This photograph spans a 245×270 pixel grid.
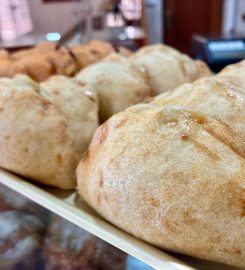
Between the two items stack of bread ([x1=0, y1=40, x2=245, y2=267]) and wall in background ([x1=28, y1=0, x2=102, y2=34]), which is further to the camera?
wall in background ([x1=28, y1=0, x2=102, y2=34])

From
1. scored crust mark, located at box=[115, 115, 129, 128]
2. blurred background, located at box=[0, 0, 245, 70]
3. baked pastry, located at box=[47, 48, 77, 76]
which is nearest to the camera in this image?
scored crust mark, located at box=[115, 115, 129, 128]

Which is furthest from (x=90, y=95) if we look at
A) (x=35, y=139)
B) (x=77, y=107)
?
(x=35, y=139)

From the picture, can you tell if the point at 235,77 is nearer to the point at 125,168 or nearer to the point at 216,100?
the point at 216,100

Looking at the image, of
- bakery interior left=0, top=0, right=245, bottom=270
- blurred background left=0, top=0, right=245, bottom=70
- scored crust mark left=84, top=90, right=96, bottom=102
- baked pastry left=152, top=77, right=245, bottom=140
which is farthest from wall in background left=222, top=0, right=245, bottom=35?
baked pastry left=152, top=77, right=245, bottom=140

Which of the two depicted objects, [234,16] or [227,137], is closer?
[227,137]

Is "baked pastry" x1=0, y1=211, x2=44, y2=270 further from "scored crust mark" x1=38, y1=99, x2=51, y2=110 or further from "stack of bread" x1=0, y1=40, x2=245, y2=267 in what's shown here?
"scored crust mark" x1=38, y1=99, x2=51, y2=110

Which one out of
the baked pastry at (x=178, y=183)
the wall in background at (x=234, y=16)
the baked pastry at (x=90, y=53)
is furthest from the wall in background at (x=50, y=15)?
the baked pastry at (x=178, y=183)
